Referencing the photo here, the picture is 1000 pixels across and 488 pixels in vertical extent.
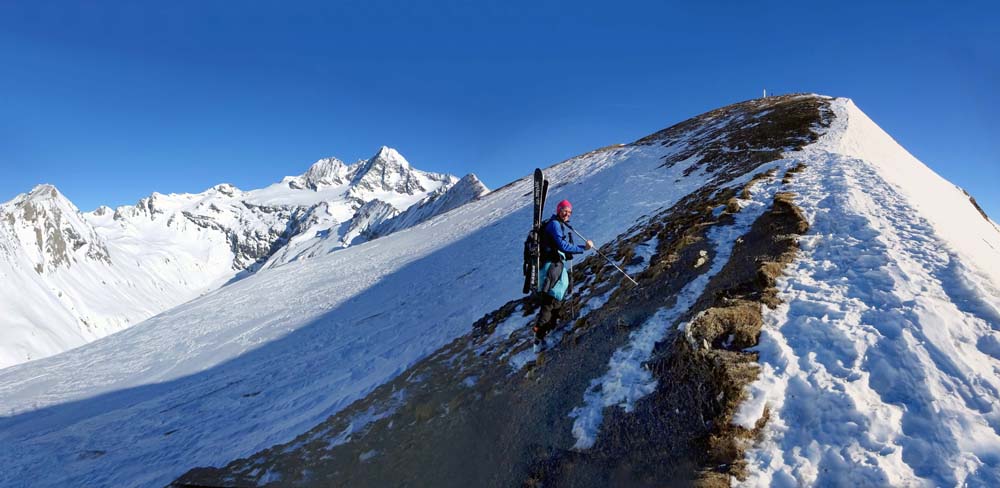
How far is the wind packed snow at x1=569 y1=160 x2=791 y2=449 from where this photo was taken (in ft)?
24.0

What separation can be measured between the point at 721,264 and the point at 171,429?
19.4m

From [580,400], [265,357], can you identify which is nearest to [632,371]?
[580,400]

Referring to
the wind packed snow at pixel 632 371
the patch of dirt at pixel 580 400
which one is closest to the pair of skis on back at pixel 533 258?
the patch of dirt at pixel 580 400

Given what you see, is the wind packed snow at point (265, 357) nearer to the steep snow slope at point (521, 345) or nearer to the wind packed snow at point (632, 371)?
the steep snow slope at point (521, 345)

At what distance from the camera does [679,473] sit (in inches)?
221

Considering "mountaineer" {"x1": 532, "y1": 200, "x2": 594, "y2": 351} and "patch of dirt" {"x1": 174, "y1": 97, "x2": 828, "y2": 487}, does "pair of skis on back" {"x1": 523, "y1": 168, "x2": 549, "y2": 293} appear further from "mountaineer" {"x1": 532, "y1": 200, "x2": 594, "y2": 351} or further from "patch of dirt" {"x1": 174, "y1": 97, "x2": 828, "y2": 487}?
"patch of dirt" {"x1": 174, "y1": 97, "x2": 828, "y2": 487}

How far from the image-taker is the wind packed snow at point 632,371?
24.0ft

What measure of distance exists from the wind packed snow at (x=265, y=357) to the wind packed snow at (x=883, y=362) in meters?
9.97

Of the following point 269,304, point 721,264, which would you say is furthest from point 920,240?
point 269,304

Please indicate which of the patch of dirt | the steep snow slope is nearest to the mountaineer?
the patch of dirt

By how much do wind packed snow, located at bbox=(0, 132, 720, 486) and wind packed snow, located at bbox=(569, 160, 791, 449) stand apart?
306 inches

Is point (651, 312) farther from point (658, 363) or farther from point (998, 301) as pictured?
point (998, 301)

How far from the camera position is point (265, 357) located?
21.7m

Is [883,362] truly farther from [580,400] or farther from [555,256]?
[555,256]
